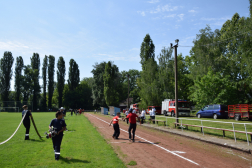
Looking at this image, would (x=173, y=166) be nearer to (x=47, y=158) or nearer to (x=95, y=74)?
(x=47, y=158)

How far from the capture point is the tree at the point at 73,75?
81500 mm

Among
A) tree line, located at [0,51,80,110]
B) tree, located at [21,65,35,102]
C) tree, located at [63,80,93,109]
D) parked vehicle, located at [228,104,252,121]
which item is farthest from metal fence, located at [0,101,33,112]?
parked vehicle, located at [228,104,252,121]

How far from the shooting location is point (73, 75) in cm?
8256

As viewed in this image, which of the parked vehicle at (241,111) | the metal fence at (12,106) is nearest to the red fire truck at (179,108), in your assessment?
the parked vehicle at (241,111)

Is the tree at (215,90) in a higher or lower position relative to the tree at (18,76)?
lower

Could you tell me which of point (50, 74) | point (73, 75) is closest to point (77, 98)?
point (73, 75)

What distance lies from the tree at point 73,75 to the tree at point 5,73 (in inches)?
860

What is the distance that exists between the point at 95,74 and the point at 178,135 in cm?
5854

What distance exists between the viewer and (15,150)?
8.21m

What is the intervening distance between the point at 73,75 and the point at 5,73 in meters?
24.8

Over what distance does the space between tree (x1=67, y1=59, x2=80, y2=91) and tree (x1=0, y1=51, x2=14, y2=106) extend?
21842mm

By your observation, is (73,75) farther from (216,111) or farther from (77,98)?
(216,111)

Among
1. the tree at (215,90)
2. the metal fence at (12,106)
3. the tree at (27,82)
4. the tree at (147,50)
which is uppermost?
the tree at (147,50)

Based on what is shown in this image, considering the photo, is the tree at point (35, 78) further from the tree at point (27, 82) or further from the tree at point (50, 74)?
the tree at point (50, 74)
